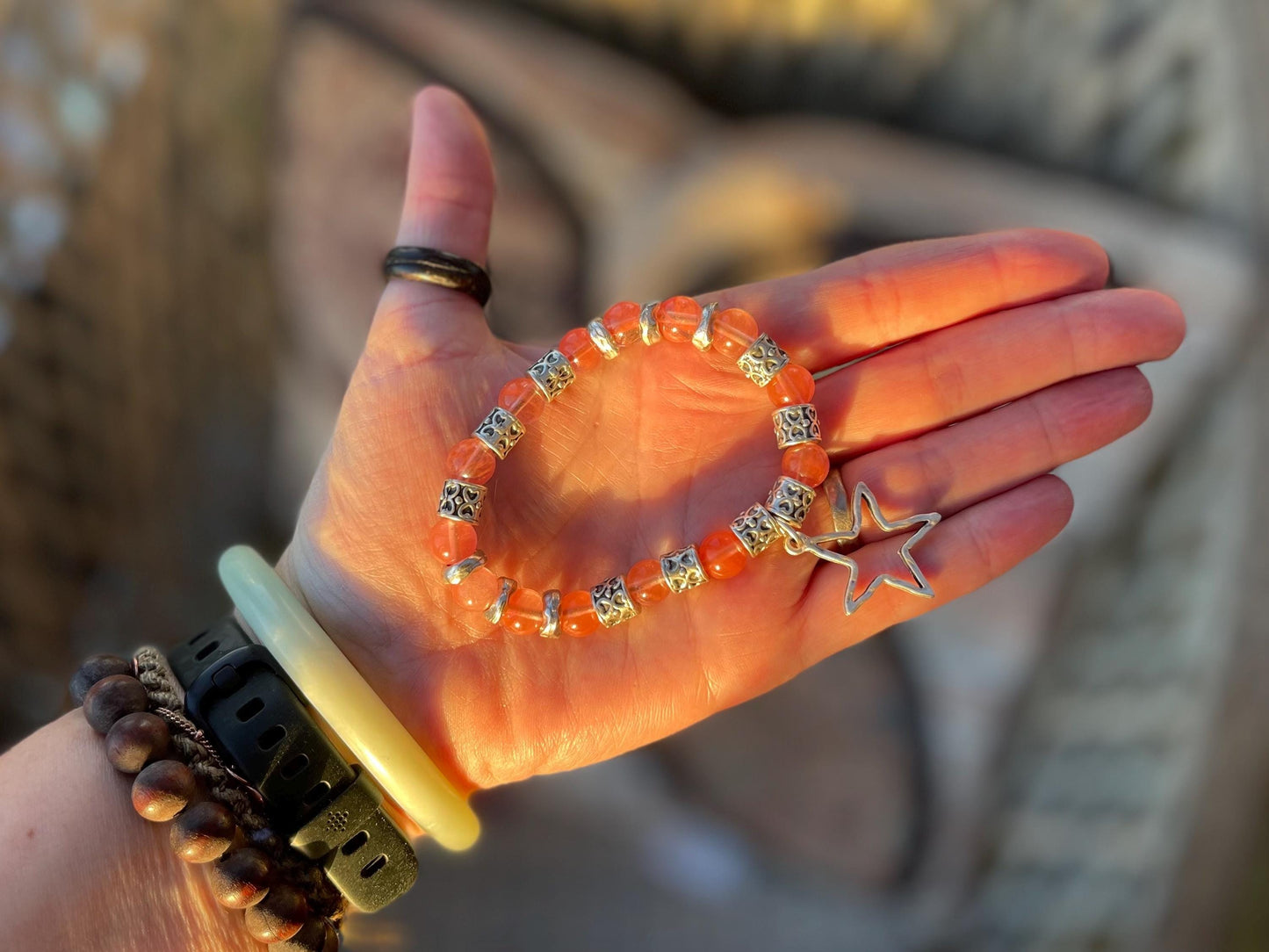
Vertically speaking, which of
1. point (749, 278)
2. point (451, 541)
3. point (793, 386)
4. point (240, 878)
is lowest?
point (240, 878)

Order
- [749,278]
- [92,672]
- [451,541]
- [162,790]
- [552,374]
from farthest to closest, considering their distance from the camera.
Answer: [749,278], [552,374], [451,541], [92,672], [162,790]

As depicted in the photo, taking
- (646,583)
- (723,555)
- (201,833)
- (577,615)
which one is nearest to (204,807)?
(201,833)

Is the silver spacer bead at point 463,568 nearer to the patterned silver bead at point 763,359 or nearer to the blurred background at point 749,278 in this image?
the patterned silver bead at point 763,359

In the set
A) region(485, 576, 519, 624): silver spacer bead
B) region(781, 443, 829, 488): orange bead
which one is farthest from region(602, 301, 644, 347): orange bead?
region(485, 576, 519, 624): silver spacer bead

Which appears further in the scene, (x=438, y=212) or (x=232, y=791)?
(x=438, y=212)

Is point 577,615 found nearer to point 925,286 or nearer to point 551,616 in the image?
point 551,616

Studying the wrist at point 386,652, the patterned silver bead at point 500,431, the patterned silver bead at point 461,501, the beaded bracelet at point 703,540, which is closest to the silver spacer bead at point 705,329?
the beaded bracelet at point 703,540

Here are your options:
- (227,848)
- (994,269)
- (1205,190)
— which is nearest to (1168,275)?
(1205,190)
